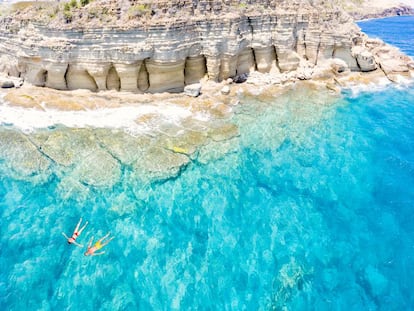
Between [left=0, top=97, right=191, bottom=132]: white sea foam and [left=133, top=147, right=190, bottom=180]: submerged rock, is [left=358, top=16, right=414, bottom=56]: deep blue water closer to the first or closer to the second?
[left=0, top=97, right=191, bottom=132]: white sea foam

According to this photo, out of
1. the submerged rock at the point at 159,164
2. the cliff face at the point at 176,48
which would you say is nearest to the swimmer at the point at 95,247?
the submerged rock at the point at 159,164

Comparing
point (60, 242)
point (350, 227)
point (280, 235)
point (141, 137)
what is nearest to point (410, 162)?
point (350, 227)

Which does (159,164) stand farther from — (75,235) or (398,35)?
(398,35)

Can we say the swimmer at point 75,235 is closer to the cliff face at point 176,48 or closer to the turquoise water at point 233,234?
the turquoise water at point 233,234

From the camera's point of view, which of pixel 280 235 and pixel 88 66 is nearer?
pixel 280 235

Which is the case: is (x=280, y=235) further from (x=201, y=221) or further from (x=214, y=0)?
(x=214, y=0)

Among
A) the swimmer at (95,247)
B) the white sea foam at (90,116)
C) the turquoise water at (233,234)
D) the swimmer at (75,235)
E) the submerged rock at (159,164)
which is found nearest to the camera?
the turquoise water at (233,234)

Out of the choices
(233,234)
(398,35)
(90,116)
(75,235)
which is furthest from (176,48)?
(398,35)
